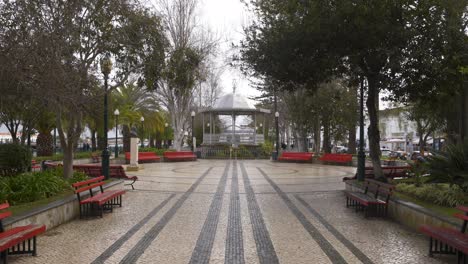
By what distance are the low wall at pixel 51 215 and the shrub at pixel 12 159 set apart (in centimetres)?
583

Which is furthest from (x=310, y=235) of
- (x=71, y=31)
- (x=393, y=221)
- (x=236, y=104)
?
(x=236, y=104)

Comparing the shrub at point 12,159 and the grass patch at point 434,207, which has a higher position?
the shrub at point 12,159

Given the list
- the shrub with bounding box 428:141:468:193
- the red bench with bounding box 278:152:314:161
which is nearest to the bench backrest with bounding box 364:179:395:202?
the shrub with bounding box 428:141:468:193

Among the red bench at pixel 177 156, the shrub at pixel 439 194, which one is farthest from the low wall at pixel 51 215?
the red bench at pixel 177 156

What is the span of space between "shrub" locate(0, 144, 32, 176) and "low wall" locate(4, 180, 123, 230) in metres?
5.83

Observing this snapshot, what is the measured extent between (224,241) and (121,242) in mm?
1627

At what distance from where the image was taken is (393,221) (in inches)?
339

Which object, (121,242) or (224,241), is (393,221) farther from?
(121,242)

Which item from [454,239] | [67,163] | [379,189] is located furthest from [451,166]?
[67,163]

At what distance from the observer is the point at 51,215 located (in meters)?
7.55

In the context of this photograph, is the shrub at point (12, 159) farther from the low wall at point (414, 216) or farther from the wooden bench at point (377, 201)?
the low wall at point (414, 216)

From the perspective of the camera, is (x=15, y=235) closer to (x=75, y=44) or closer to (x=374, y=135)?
(x=75, y=44)

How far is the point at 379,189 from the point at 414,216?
146 centimetres

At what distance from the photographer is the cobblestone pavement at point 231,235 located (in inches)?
231
